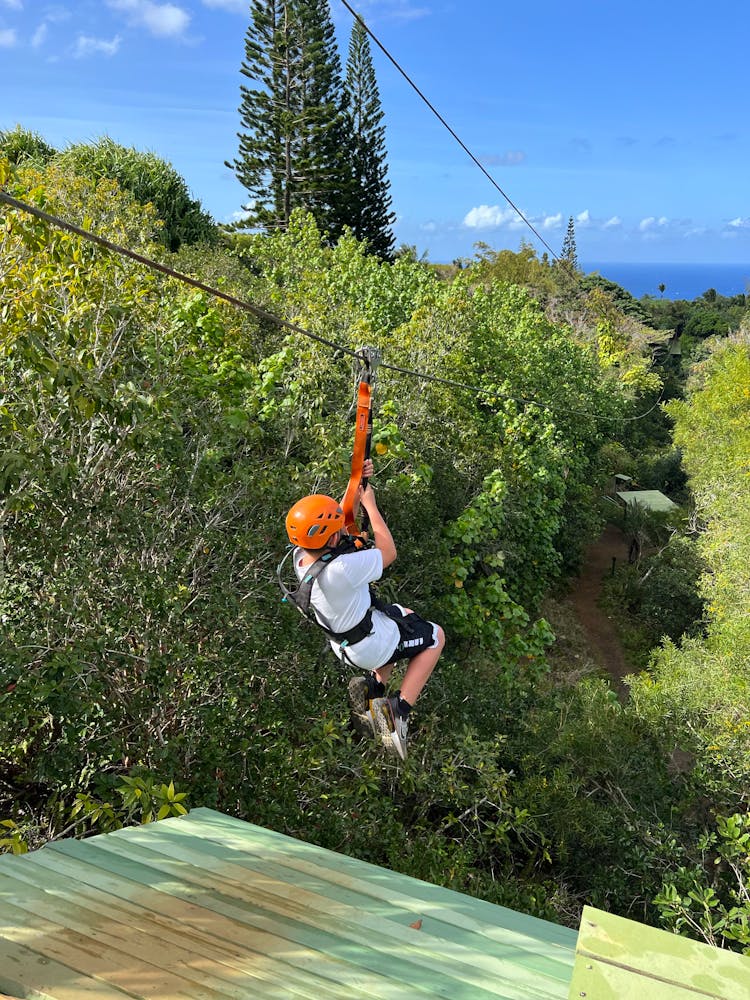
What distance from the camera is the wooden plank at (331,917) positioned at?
2678 mm

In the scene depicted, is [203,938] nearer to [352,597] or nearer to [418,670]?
[352,597]

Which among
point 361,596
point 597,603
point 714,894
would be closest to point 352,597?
point 361,596

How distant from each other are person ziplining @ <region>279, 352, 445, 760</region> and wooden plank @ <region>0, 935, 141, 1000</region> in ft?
5.77

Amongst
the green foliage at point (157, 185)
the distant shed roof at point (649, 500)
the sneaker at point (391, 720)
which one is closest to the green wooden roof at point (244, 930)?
the sneaker at point (391, 720)

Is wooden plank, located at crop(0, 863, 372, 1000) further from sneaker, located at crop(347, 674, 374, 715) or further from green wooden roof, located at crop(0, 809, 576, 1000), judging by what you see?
sneaker, located at crop(347, 674, 374, 715)

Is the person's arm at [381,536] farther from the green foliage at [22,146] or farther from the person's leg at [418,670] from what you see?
Answer: the green foliage at [22,146]

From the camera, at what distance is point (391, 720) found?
4109 millimetres

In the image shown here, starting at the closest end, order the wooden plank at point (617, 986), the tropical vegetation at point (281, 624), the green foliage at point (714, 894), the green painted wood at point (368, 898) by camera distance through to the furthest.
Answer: the wooden plank at point (617, 986) < the green painted wood at point (368, 898) < the tropical vegetation at point (281, 624) < the green foliage at point (714, 894)

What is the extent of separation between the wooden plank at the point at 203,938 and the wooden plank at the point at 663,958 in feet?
2.61

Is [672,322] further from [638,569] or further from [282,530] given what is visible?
[282,530]

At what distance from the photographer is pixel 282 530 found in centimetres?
618

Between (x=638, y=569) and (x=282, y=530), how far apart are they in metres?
18.4

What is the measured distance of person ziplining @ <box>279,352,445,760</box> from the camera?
3.48 meters

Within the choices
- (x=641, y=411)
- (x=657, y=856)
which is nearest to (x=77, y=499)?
(x=657, y=856)
